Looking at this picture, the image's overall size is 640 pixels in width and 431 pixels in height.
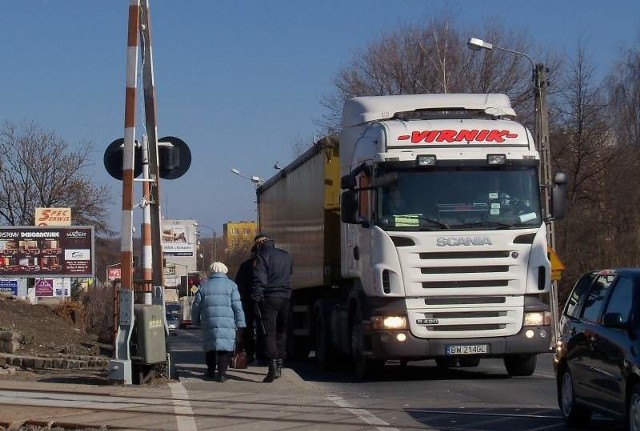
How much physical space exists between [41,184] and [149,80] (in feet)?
131

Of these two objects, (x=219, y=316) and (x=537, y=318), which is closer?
(x=219, y=316)

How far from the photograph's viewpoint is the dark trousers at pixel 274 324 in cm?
1346

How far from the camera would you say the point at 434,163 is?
1433 centimetres

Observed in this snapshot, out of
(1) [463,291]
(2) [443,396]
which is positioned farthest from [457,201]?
(2) [443,396]

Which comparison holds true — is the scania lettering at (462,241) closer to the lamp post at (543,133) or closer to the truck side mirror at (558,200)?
the truck side mirror at (558,200)

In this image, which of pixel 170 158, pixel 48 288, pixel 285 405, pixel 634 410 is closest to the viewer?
pixel 634 410

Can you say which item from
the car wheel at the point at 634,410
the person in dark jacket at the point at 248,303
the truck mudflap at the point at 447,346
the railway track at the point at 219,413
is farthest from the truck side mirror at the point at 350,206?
the car wheel at the point at 634,410

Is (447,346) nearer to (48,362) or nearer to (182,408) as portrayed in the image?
(182,408)

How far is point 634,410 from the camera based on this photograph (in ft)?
28.2

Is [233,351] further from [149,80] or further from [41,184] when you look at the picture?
[41,184]

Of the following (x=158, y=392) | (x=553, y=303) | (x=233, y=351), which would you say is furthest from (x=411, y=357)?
(x=553, y=303)

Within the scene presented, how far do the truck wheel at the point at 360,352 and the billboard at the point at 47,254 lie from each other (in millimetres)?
20255

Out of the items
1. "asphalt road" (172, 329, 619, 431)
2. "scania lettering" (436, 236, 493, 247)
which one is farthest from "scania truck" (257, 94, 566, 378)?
"asphalt road" (172, 329, 619, 431)

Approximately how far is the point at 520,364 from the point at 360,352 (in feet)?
7.91
